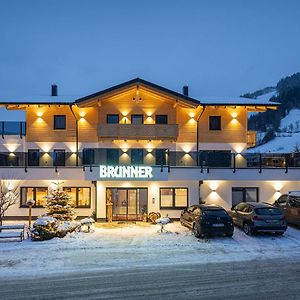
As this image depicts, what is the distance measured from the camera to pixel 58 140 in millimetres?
27203

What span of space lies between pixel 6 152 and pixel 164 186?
37.9ft

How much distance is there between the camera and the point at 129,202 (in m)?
24.5

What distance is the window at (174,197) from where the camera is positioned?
2469 centimetres

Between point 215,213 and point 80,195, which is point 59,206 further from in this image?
point 215,213

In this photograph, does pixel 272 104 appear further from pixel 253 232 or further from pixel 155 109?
pixel 253 232

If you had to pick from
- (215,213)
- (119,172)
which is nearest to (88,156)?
(119,172)

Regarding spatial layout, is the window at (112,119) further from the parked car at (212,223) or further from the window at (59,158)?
the parked car at (212,223)

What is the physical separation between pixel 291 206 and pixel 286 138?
9727 cm

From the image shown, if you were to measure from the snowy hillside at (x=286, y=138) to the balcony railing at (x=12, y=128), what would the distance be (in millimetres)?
72112

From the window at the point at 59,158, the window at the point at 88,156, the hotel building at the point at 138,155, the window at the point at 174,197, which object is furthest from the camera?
the window at the point at 59,158

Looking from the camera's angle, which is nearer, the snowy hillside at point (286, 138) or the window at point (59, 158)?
the window at point (59, 158)

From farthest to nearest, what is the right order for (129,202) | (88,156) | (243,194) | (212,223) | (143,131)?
(143,131) < (243,194) < (88,156) < (129,202) < (212,223)

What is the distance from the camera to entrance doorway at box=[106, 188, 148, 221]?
2434 cm

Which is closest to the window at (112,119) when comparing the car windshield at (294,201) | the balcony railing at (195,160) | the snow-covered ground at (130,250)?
the balcony railing at (195,160)
